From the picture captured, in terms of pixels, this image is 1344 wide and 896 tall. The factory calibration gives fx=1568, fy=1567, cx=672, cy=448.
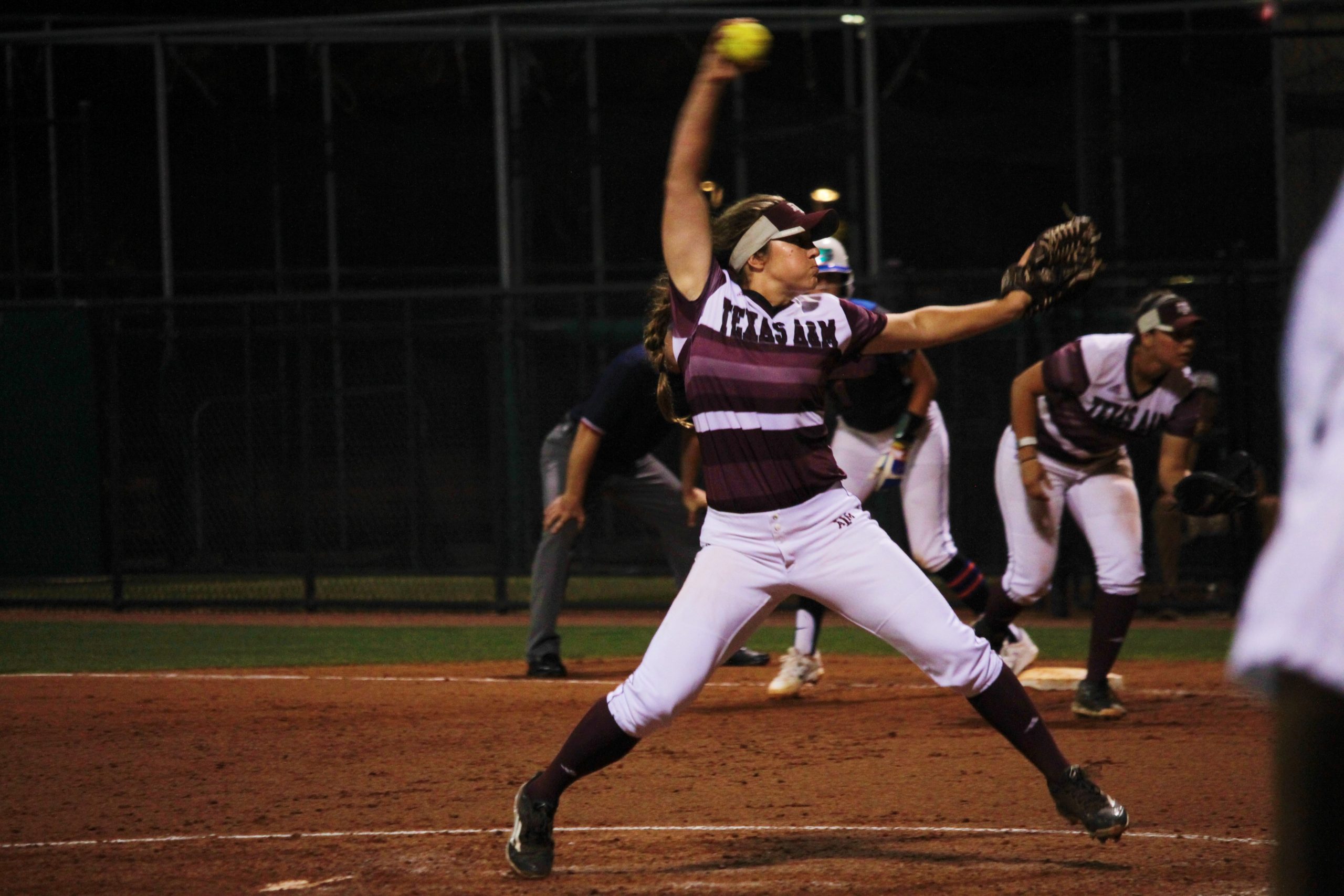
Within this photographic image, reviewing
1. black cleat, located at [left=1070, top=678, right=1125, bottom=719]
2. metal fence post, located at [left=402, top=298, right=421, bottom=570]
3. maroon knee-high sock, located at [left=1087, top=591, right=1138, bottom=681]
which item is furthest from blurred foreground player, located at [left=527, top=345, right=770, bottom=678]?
metal fence post, located at [left=402, top=298, right=421, bottom=570]

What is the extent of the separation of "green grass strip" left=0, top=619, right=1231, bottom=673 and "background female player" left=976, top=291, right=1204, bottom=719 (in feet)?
8.01

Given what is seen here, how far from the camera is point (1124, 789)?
5.93m

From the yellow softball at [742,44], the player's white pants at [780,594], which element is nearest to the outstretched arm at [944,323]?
the player's white pants at [780,594]

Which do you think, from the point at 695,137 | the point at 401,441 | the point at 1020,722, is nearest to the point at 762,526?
the point at 1020,722

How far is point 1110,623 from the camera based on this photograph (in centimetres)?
717

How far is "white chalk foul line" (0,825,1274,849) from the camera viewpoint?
17.4ft

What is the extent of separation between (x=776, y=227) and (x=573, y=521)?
4.15m

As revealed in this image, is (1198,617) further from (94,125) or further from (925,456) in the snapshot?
(94,125)

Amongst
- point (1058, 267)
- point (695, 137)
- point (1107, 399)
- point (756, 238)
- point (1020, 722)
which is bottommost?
point (1020, 722)

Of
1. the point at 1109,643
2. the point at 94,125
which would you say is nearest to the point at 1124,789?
the point at 1109,643

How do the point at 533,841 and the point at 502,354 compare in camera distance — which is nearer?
the point at 533,841

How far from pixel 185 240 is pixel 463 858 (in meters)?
16.5

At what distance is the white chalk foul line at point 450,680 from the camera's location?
841cm

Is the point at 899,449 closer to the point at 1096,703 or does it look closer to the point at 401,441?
the point at 1096,703
